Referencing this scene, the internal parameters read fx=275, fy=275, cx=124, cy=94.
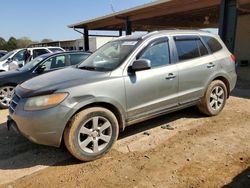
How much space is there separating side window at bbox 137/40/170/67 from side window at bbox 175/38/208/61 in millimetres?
305

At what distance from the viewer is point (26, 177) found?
11.8 feet

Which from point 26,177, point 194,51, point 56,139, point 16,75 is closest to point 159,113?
point 194,51

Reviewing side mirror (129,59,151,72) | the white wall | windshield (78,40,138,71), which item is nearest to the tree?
the white wall

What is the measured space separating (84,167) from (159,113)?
63.9 inches

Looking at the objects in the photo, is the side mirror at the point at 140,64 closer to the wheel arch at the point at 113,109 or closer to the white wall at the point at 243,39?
the wheel arch at the point at 113,109

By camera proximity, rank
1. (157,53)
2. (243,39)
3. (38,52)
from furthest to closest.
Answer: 1. (243,39)
2. (38,52)
3. (157,53)

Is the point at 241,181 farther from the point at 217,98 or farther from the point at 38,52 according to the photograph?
the point at 38,52

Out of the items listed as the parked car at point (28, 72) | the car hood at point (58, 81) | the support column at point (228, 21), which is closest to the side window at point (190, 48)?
the car hood at point (58, 81)

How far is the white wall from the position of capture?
1669 centimetres

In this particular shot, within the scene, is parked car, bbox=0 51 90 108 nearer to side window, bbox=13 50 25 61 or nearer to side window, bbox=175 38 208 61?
side window, bbox=175 38 208 61

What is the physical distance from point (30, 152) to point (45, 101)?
3.92 feet

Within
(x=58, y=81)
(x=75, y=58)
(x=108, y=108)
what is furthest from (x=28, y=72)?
(x=108, y=108)

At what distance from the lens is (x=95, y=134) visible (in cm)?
396

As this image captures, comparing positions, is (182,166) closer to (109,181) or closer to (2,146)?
(109,181)
